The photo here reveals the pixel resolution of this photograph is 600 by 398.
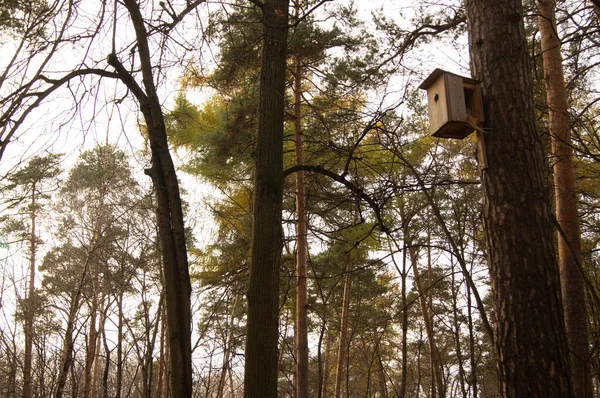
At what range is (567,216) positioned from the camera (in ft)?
18.1

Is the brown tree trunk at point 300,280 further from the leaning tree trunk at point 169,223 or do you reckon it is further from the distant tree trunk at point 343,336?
the leaning tree trunk at point 169,223

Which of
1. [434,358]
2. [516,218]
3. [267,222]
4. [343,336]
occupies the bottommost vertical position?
[434,358]

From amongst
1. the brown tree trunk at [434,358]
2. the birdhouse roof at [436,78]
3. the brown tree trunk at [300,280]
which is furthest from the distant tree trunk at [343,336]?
the birdhouse roof at [436,78]

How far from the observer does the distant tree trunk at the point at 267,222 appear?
10.5 feet

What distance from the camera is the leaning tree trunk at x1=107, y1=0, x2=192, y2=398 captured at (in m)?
3.44

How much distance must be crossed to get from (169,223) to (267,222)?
810 millimetres

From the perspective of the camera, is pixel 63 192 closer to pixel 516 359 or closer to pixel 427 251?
pixel 427 251

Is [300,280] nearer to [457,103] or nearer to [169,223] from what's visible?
[169,223]

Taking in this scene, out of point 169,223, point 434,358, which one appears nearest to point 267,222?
point 169,223

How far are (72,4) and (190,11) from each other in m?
0.90

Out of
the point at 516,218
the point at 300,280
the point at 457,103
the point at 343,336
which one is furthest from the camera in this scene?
the point at 343,336

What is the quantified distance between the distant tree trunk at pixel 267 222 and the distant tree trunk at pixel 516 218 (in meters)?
1.41

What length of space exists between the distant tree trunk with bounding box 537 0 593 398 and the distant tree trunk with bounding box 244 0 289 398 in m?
2.68

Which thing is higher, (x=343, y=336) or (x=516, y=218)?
(x=516, y=218)
